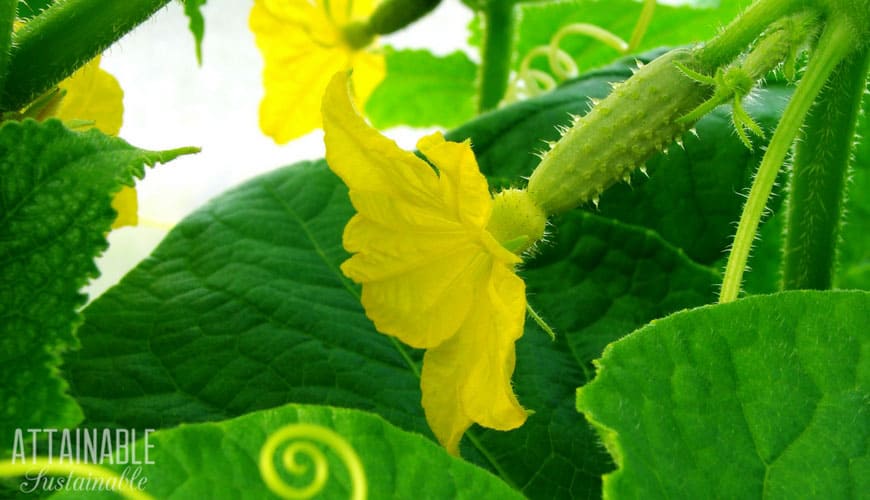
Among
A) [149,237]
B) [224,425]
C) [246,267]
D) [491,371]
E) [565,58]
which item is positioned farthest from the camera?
[149,237]

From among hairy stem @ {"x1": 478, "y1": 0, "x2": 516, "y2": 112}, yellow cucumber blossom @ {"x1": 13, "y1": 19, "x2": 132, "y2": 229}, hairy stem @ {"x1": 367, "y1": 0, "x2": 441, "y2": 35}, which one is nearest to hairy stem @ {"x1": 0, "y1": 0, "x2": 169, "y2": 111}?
yellow cucumber blossom @ {"x1": 13, "y1": 19, "x2": 132, "y2": 229}

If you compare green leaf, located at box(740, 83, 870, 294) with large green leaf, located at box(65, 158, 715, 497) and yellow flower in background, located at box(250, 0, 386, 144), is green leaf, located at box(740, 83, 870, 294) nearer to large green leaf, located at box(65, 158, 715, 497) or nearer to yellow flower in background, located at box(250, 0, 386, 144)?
large green leaf, located at box(65, 158, 715, 497)

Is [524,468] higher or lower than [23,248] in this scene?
lower

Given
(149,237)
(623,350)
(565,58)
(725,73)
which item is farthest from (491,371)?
(149,237)

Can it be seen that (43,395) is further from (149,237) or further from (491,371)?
(149,237)

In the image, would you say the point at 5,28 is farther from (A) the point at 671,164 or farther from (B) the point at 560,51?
(B) the point at 560,51

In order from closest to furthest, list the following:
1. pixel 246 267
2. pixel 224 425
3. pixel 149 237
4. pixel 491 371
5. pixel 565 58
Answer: pixel 224 425 < pixel 491 371 < pixel 246 267 < pixel 565 58 < pixel 149 237
